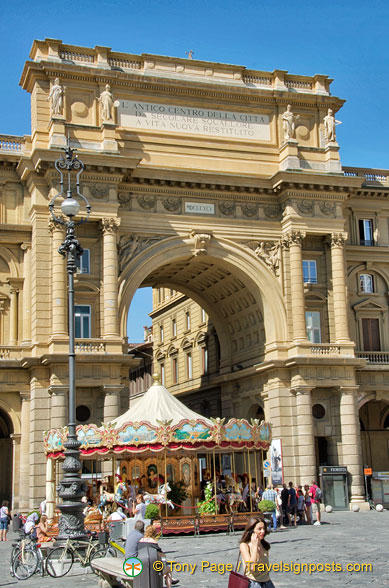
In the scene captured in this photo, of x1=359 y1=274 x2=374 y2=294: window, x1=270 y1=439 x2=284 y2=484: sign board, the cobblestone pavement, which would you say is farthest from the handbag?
x1=359 y1=274 x2=374 y2=294: window

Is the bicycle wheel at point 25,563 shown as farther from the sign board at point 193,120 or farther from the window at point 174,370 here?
the window at point 174,370

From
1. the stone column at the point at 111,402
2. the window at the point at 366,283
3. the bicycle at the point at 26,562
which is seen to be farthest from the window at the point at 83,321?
the bicycle at the point at 26,562

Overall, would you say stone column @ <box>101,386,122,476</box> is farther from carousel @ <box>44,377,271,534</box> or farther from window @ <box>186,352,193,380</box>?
window @ <box>186,352,193,380</box>

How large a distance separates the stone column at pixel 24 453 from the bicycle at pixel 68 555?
18679 millimetres

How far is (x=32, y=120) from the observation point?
134ft

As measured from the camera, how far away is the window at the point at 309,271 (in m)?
43.0

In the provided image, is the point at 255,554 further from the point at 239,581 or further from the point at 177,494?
the point at 177,494

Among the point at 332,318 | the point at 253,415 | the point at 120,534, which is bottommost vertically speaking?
the point at 120,534

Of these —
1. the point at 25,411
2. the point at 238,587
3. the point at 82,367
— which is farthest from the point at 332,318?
the point at 238,587

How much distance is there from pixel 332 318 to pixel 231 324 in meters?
7.40

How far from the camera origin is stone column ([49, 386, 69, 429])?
3604 centimetres

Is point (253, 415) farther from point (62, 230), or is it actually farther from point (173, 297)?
point (173, 297)

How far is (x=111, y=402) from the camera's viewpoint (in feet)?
121

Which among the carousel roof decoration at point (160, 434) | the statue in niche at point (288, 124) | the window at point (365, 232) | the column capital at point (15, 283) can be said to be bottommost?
the carousel roof decoration at point (160, 434)
